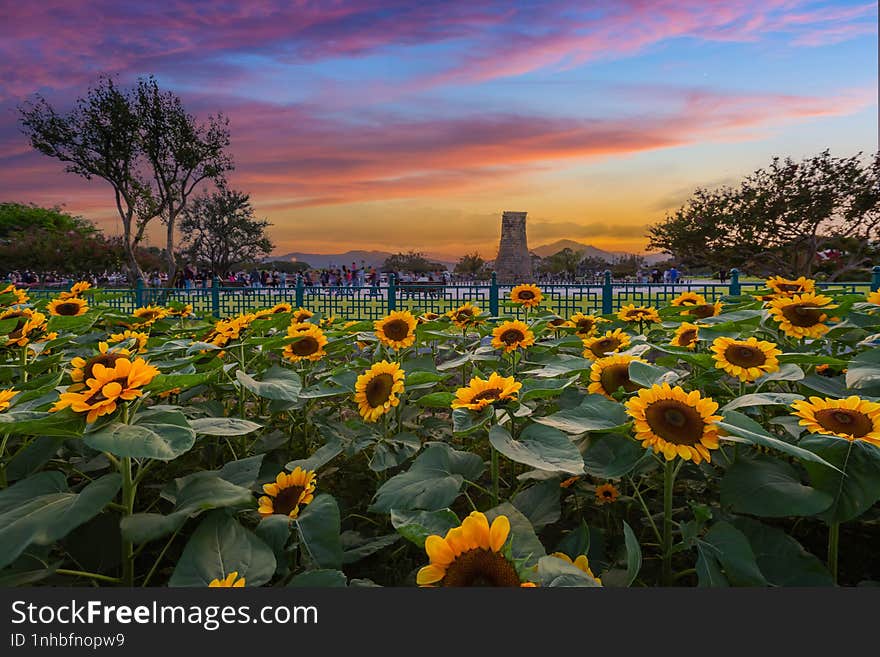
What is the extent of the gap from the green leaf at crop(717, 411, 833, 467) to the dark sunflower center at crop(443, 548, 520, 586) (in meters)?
0.50

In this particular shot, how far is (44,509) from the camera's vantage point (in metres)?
1.16

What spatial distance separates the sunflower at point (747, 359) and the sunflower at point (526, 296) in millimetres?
1797

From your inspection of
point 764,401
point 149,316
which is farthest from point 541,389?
point 149,316

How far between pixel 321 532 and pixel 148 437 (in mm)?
416

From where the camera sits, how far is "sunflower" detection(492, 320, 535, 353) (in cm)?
233

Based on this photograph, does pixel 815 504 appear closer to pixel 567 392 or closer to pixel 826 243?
pixel 567 392

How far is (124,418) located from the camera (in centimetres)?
131

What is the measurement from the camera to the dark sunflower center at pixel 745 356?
5.49 feet

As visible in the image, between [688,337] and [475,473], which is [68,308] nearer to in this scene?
[475,473]

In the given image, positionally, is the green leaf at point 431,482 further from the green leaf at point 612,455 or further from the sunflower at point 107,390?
the sunflower at point 107,390

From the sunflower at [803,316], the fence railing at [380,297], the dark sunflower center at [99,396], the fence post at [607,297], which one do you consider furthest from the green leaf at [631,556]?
the fence post at [607,297]

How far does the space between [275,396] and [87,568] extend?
24.0 inches

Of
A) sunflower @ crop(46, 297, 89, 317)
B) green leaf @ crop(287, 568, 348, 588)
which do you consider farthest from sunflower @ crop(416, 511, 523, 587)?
sunflower @ crop(46, 297, 89, 317)

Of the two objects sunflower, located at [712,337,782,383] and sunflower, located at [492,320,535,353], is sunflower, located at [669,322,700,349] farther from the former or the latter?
sunflower, located at [492,320,535,353]
